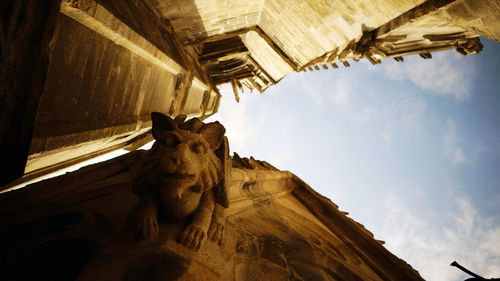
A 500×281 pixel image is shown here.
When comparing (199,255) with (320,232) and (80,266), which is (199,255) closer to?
(80,266)

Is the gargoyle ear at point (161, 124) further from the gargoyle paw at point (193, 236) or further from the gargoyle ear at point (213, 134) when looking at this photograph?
the gargoyle paw at point (193, 236)

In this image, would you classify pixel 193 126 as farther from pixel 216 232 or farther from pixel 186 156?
pixel 216 232

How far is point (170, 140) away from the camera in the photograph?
1374mm

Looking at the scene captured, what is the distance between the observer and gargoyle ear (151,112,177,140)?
156cm

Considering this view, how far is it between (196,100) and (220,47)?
7.08 feet

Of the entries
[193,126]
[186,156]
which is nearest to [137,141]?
[193,126]

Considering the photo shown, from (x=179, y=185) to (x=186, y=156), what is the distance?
18 cm

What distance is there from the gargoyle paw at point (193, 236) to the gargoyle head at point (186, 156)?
0.72 feet

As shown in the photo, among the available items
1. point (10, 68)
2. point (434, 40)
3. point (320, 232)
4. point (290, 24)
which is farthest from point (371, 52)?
point (10, 68)

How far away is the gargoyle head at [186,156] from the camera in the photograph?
129cm

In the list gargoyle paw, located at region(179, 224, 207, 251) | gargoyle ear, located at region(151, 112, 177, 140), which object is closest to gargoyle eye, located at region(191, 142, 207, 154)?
gargoyle ear, located at region(151, 112, 177, 140)

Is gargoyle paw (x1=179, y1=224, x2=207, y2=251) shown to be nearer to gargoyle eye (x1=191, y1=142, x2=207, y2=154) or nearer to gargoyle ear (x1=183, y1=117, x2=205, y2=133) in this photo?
gargoyle eye (x1=191, y1=142, x2=207, y2=154)

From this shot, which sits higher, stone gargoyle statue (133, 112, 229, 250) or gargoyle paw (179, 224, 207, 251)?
stone gargoyle statue (133, 112, 229, 250)

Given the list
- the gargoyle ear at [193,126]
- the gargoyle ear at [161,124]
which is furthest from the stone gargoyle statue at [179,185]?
the gargoyle ear at [193,126]
